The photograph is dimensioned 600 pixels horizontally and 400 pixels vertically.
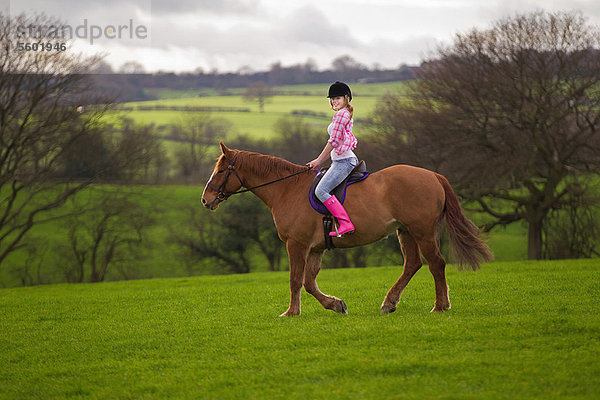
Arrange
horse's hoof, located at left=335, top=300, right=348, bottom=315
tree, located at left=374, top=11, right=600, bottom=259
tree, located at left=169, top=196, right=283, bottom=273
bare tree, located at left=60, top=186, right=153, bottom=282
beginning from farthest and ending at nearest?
tree, located at left=169, top=196, right=283, bottom=273
bare tree, located at left=60, top=186, right=153, bottom=282
tree, located at left=374, top=11, right=600, bottom=259
horse's hoof, located at left=335, top=300, right=348, bottom=315

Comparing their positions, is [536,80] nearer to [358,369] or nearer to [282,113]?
[358,369]

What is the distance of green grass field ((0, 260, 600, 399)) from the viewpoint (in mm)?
6262

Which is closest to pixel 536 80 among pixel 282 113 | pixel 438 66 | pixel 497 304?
pixel 438 66

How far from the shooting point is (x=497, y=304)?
32.1 feet

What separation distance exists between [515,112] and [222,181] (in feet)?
65.2

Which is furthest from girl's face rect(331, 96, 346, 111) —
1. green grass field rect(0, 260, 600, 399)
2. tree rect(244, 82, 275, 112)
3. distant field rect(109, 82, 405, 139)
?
A: tree rect(244, 82, 275, 112)

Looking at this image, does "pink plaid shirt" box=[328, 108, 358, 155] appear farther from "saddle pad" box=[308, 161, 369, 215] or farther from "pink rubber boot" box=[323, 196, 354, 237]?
"pink rubber boot" box=[323, 196, 354, 237]

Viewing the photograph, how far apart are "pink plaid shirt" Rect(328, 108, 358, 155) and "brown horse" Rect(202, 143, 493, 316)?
0.63m

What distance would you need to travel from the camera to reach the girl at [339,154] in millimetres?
8938

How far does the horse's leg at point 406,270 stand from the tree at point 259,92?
54.5 meters

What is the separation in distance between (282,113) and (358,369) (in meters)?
57.6

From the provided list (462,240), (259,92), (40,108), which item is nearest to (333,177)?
(462,240)

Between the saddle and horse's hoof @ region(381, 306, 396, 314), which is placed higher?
the saddle

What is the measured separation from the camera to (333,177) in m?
9.05
